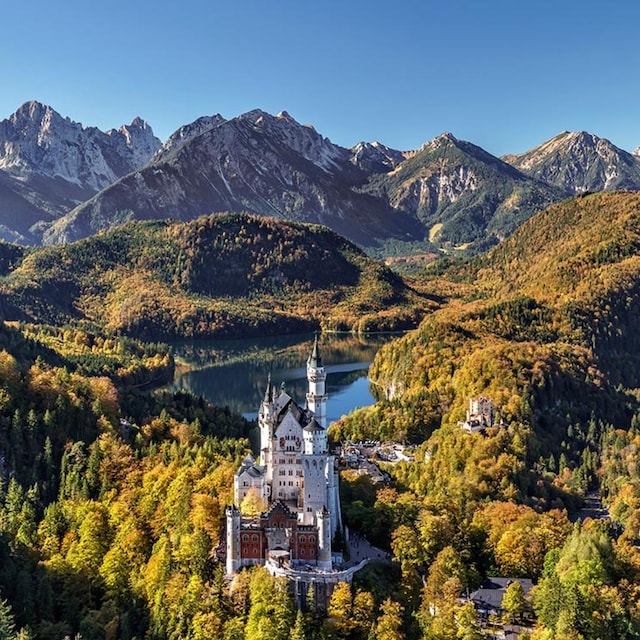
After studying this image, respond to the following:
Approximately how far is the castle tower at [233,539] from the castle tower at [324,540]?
5.50 m

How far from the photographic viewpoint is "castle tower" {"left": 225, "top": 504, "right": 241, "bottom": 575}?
5575 centimetres

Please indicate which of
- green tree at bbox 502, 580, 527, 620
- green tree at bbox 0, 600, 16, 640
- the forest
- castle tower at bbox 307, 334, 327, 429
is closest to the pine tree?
the forest

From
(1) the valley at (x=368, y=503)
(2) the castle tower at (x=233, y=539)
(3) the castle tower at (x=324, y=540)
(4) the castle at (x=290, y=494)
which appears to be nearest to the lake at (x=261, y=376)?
(1) the valley at (x=368, y=503)

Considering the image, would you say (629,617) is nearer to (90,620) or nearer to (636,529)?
(636,529)

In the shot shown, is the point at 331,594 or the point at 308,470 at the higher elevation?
the point at 308,470

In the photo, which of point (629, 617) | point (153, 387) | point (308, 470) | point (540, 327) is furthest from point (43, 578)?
point (540, 327)

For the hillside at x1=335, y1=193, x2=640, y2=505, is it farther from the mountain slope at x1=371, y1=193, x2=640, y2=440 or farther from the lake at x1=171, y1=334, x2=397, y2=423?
the lake at x1=171, y1=334, x2=397, y2=423

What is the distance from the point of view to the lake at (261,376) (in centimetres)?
13550

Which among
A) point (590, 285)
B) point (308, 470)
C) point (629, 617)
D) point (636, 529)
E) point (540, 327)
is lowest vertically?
point (629, 617)

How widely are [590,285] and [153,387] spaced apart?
296 feet

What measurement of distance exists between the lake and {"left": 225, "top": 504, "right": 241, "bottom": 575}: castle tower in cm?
6263

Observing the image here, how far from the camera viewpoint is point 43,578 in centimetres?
6184

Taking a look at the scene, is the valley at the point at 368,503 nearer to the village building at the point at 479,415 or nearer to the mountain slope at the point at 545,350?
the mountain slope at the point at 545,350

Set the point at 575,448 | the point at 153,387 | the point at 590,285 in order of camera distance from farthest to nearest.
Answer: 1. the point at 590,285
2. the point at 153,387
3. the point at 575,448
